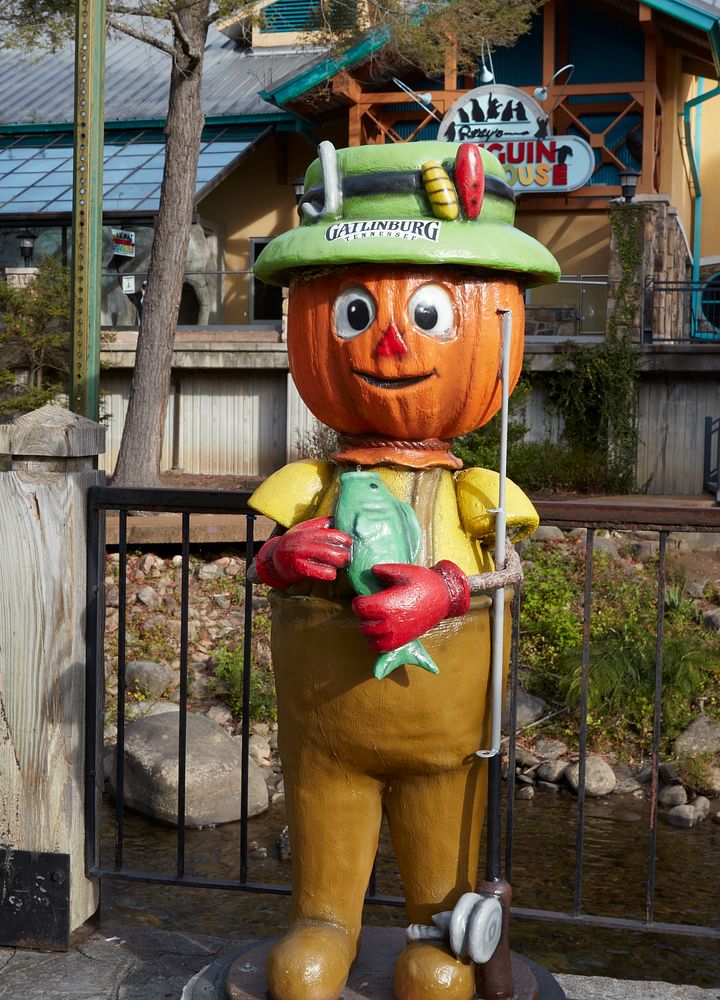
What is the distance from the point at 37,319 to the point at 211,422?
2.66 m

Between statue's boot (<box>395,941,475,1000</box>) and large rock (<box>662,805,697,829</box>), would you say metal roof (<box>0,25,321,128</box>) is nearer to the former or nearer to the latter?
large rock (<box>662,805,697,829</box>)

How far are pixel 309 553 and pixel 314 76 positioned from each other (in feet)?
45.0

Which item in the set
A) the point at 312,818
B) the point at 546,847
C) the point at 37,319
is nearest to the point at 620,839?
the point at 546,847

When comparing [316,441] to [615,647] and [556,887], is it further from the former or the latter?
[556,887]

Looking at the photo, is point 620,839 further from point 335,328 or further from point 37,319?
point 37,319

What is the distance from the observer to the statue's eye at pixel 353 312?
8.01 feet

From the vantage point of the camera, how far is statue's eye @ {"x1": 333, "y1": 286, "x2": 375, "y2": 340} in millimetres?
2441

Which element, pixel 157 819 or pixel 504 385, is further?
pixel 157 819

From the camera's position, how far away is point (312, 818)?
2.48 meters

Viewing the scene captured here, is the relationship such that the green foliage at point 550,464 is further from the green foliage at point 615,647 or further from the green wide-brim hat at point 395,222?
the green wide-brim hat at point 395,222

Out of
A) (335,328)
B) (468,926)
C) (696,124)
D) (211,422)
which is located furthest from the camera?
(696,124)

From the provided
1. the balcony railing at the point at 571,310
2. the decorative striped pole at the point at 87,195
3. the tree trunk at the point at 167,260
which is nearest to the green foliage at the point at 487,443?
Answer: the tree trunk at the point at 167,260

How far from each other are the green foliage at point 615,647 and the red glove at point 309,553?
199 inches

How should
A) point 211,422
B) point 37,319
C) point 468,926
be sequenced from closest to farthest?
point 468,926 < point 37,319 < point 211,422
